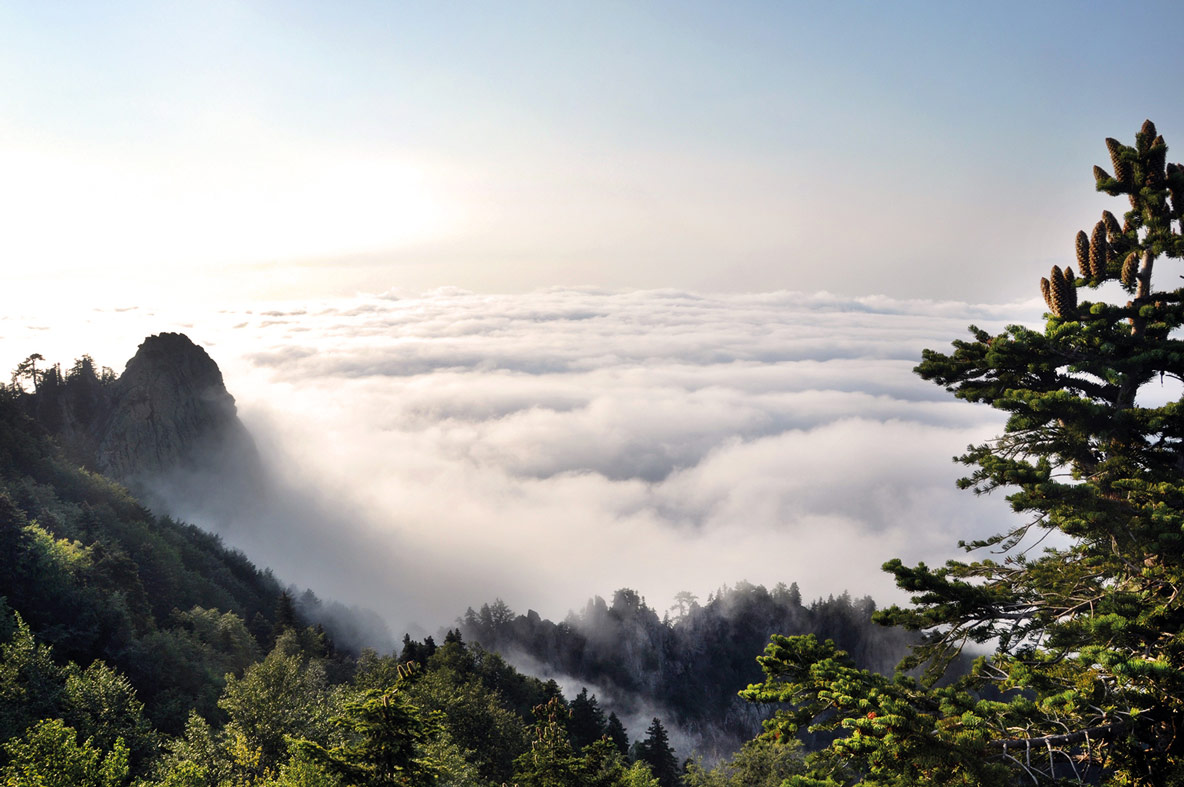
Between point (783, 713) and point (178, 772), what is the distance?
28.0 m

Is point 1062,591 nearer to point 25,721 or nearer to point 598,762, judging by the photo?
point 598,762

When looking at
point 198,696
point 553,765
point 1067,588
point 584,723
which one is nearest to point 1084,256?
point 1067,588

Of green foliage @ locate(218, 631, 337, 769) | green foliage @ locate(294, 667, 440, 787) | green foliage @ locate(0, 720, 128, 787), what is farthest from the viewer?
green foliage @ locate(218, 631, 337, 769)

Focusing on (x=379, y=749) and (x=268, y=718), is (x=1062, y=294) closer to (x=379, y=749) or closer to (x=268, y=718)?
(x=379, y=749)

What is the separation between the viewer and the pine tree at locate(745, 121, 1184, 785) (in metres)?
12.1

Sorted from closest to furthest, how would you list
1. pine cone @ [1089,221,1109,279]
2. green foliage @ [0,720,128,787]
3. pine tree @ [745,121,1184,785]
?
pine tree @ [745,121,1184,785] < pine cone @ [1089,221,1109,279] < green foliage @ [0,720,128,787]

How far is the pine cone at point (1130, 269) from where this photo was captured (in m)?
17.0

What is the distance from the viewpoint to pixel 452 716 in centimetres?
5681

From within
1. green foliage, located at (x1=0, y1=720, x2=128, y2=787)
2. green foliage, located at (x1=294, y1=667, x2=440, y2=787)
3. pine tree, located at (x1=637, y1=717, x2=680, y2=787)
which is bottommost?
pine tree, located at (x1=637, y1=717, x2=680, y2=787)

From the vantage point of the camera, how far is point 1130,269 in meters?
17.1

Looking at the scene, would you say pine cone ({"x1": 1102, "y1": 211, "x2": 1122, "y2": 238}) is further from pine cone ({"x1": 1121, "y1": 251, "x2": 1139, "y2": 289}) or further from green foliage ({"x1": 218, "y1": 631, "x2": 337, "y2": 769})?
green foliage ({"x1": 218, "y1": 631, "x2": 337, "y2": 769})

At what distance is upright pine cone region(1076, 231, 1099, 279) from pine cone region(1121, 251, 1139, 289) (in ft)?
1.93

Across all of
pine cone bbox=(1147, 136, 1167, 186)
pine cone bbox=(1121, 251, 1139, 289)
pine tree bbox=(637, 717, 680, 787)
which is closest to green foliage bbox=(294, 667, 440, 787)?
pine cone bbox=(1121, 251, 1139, 289)

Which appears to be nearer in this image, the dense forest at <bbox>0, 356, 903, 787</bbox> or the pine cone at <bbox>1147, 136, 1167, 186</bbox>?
the pine cone at <bbox>1147, 136, 1167, 186</bbox>
